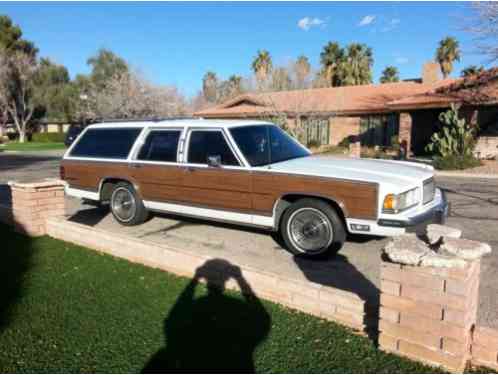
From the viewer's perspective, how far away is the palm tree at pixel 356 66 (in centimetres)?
4547

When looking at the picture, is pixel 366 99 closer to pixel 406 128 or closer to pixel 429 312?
pixel 406 128

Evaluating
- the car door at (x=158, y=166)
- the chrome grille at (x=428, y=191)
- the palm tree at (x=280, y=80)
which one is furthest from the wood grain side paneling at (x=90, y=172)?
the palm tree at (x=280, y=80)

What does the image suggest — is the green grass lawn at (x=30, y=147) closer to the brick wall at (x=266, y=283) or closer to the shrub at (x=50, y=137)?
the shrub at (x=50, y=137)

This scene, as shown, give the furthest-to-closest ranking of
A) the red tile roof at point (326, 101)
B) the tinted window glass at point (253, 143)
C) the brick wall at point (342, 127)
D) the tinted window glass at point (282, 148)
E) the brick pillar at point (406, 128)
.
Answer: the brick wall at point (342, 127), the red tile roof at point (326, 101), the brick pillar at point (406, 128), the tinted window glass at point (282, 148), the tinted window glass at point (253, 143)

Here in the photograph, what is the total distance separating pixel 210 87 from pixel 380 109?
138ft

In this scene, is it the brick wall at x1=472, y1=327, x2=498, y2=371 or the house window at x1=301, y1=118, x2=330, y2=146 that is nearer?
the brick wall at x1=472, y1=327, x2=498, y2=371

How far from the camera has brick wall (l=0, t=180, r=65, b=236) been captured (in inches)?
254

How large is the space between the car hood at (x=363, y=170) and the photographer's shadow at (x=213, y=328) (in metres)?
1.71

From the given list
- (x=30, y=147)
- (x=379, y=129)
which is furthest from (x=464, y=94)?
(x=30, y=147)

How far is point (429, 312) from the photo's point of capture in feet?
9.69

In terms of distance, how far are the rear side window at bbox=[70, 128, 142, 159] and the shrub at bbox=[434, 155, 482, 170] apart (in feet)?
42.5

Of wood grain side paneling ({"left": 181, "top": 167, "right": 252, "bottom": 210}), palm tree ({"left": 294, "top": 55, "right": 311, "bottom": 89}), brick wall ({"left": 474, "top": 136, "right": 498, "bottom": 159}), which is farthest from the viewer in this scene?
palm tree ({"left": 294, "top": 55, "right": 311, "bottom": 89})

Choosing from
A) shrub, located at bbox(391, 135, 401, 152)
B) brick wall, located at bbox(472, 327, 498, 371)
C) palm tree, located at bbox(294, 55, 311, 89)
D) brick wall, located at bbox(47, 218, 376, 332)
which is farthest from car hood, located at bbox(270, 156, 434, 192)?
palm tree, located at bbox(294, 55, 311, 89)

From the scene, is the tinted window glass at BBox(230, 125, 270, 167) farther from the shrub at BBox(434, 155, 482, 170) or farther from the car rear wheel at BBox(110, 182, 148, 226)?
the shrub at BBox(434, 155, 482, 170)
